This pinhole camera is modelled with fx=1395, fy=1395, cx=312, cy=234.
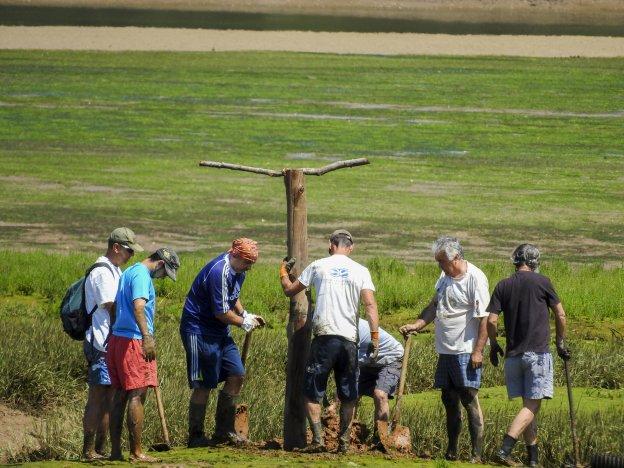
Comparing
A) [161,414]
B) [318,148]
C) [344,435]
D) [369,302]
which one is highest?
[318,148]

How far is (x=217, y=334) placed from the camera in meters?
11.6

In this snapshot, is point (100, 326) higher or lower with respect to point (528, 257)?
lower

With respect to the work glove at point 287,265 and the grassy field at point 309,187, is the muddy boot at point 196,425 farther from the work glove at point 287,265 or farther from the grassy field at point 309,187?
the work glove at point 287,265

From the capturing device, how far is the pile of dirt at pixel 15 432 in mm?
12109

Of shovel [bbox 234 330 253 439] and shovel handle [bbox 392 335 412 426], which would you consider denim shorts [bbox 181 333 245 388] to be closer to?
A: shovel [bbox 234 330 253 439]

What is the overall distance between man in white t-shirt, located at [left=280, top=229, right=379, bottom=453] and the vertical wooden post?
478 millimetres

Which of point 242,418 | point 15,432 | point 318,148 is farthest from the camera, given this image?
point 318,148

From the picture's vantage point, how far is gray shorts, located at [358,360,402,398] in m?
12.0

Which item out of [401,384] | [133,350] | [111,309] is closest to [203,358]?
[133,350]

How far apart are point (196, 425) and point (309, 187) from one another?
56.0 ft

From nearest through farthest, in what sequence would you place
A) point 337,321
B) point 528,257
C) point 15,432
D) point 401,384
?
point 337,321 < point 528,257 < point 401,384 < point 15,432

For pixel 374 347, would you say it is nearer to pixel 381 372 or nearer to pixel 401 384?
pixel 401 384

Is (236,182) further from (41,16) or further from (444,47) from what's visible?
(41,16)

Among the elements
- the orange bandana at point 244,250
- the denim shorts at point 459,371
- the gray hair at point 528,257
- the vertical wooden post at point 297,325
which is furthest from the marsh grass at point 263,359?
the orange bandana at point 244,250
